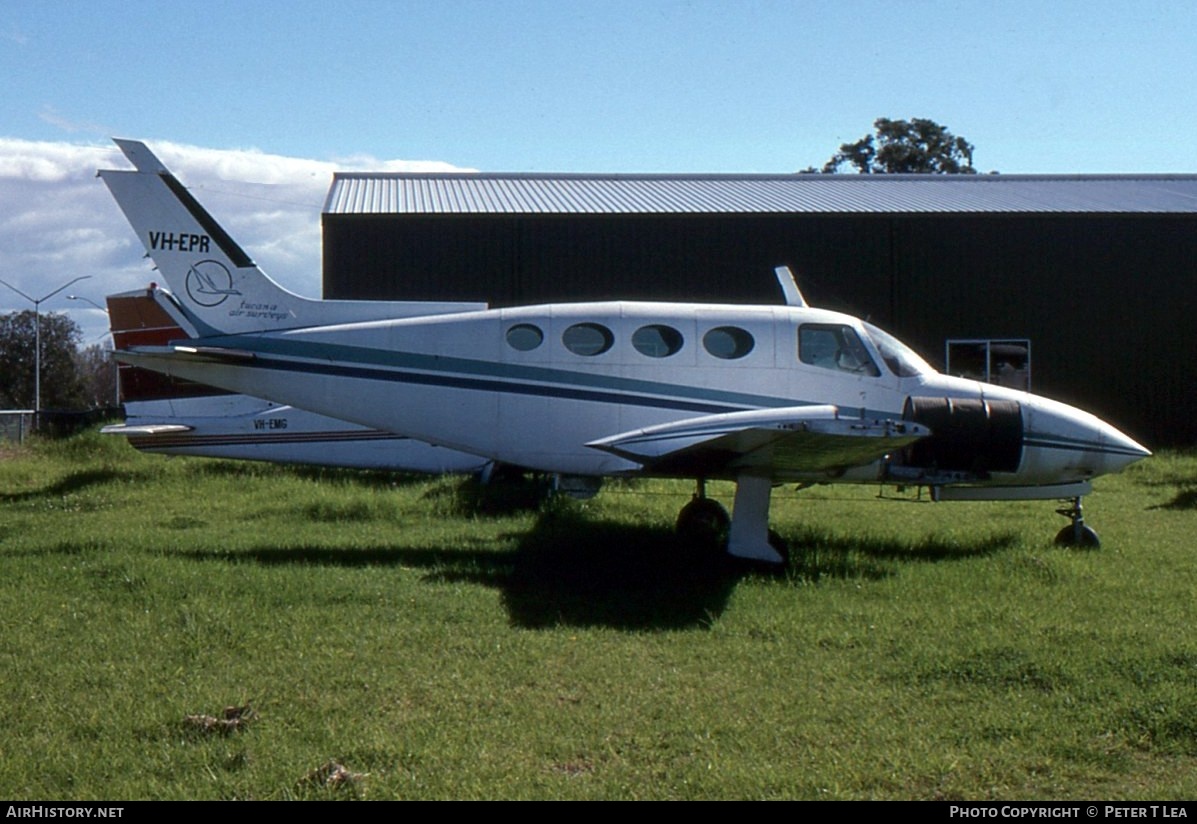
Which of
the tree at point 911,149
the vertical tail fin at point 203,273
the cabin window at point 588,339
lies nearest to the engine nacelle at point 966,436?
the cabin window at point 588,339

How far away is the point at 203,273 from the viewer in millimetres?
12688

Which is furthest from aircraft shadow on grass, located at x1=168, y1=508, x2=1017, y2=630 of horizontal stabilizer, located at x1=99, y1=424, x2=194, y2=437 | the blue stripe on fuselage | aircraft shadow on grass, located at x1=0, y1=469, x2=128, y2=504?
aircraft shadow on grass, located at x1=0, y1=469, x2=128, y2=504

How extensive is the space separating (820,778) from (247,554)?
7.35 meters

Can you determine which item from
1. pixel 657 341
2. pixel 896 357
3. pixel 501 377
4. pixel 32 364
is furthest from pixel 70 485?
pixel 32 364

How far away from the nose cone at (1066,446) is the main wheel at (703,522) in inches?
127

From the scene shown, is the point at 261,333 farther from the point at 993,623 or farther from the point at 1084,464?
the point at 1084,464

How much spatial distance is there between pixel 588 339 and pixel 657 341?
2.29 ft

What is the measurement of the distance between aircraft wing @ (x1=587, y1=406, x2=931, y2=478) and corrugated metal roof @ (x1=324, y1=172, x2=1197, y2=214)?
46.2 feet

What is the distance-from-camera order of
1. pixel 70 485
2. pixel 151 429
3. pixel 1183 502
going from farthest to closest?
pixel 70 485 → pixel 1183 502 → pixel 151 429

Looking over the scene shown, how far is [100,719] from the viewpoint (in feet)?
20.4

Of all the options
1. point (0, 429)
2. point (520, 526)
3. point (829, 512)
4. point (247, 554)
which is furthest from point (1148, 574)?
point (0, 429)

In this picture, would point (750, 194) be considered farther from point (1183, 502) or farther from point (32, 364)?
point (32, 364)

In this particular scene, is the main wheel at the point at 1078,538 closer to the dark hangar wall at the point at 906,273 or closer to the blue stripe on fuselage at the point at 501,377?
the blue stripe on fuselage at the point at 501,377

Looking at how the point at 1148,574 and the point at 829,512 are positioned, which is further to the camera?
the point at 829,512
